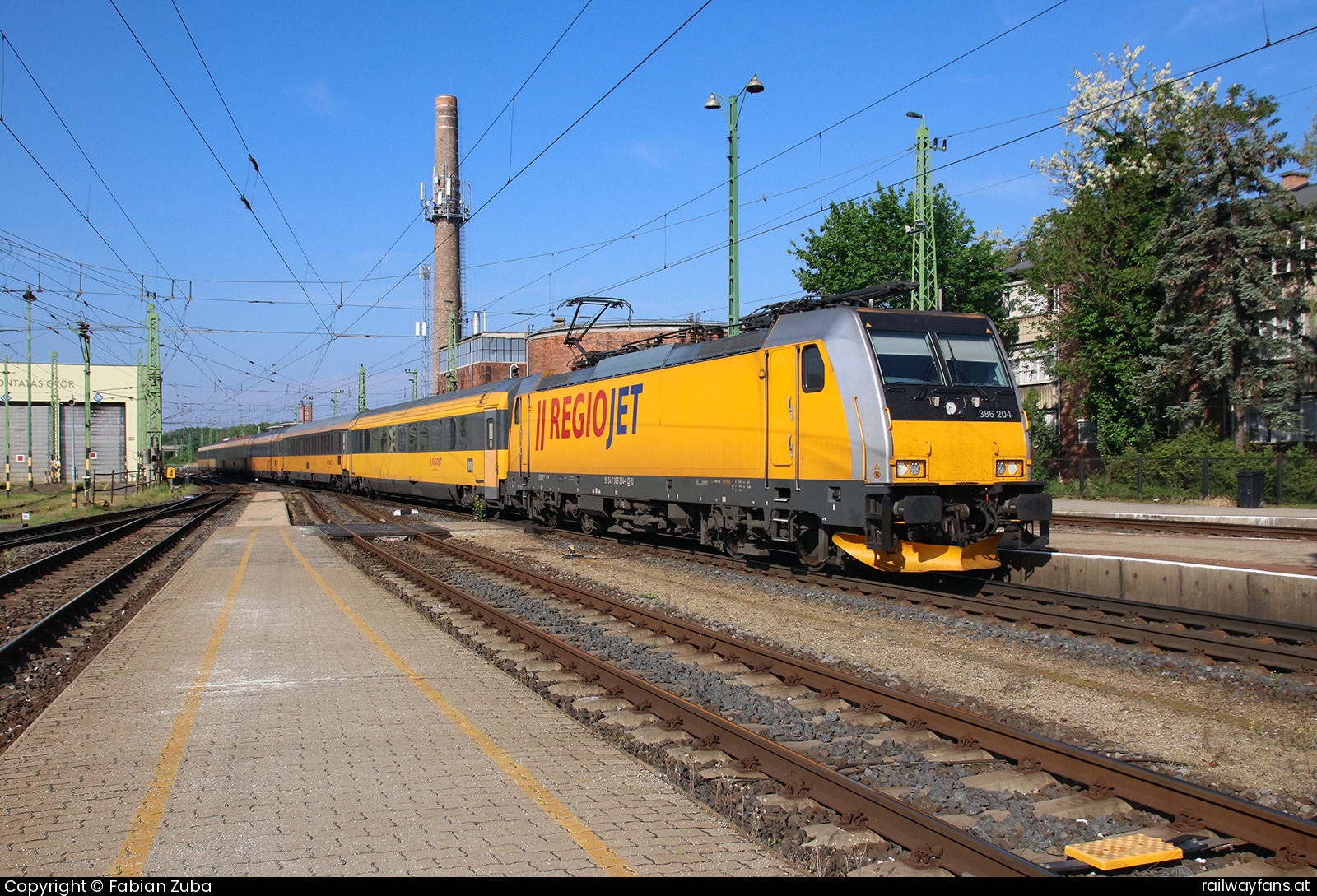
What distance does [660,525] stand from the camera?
55.4 ft

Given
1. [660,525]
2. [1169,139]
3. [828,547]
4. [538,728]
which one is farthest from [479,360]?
[538,728]

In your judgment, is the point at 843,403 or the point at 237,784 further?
the point at 843,403

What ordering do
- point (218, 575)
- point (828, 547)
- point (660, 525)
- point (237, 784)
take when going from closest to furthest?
1. point (237, 784)
2. point (828, 547)
3. point (218, 575)
4. point (660, 525)

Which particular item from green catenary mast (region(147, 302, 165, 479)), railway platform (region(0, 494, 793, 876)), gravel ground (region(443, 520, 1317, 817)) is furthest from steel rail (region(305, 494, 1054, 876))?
green catenary mast (region(147, 302, 165, 479))

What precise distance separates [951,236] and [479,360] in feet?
146

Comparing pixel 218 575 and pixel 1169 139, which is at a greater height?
pixel 1169 139

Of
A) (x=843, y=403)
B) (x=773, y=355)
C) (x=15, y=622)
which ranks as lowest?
(x=15, y=622)

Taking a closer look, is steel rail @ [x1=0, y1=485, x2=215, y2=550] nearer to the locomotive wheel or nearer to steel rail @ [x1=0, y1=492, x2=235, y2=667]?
steel rail @ [x1=0, y1=492, x2=235, y2=667]

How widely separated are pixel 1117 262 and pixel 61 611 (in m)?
37.0

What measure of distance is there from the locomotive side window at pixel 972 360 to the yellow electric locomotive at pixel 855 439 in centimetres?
2

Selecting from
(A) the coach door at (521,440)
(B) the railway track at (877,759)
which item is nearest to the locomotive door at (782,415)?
(B) the railway track at (877,759)

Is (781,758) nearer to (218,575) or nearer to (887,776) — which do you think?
(887,776)

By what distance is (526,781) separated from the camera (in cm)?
528

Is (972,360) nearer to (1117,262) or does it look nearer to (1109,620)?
(1109,620)
